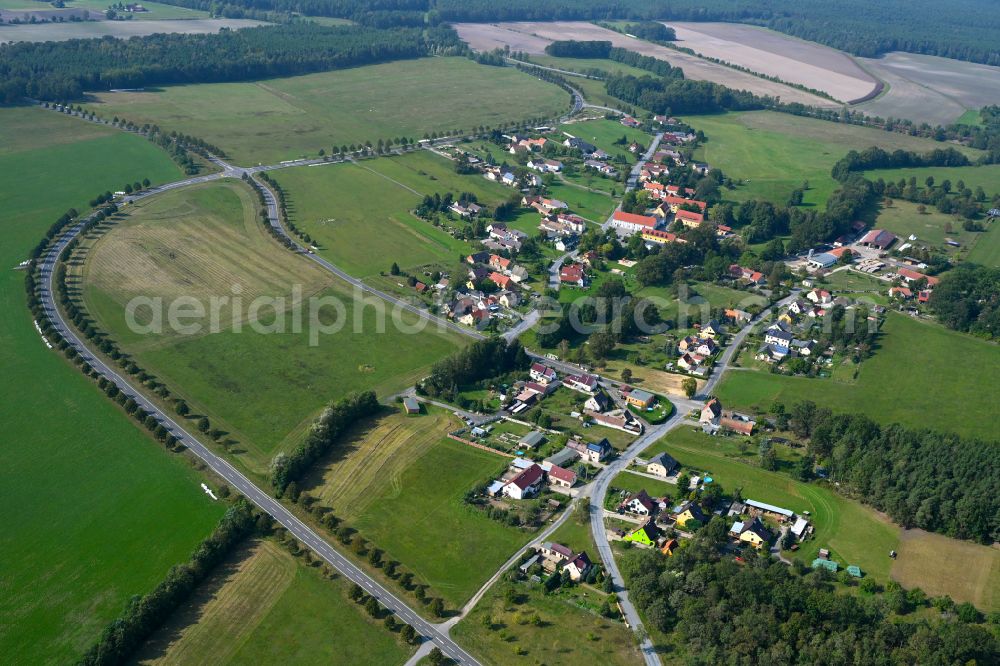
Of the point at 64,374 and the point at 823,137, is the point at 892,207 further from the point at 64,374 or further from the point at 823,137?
the point at 64,374

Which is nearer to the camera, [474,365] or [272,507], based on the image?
[272,507]

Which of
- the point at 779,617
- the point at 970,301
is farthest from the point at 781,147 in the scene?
the point at 779,617

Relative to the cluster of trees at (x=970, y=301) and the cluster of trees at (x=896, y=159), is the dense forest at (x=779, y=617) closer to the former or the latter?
the cluster of trees at (x=970, y=301)

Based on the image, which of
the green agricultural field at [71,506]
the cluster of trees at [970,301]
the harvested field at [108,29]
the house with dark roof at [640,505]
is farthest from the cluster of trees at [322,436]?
the harvested field at [108,29]

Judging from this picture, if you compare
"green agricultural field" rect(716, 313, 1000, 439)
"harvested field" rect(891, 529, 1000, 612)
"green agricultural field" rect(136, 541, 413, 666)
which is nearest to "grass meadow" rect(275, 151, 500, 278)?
"green agricultural field" rect(716, 313, 1000, 439)

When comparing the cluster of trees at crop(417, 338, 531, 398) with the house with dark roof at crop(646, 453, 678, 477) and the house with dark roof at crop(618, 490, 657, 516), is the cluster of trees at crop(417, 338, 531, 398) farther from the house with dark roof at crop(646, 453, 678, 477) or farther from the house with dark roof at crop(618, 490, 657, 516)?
the house with dark roof at crop(618, 490, 657, 516)

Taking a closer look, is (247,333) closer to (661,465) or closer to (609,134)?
(661,465)
